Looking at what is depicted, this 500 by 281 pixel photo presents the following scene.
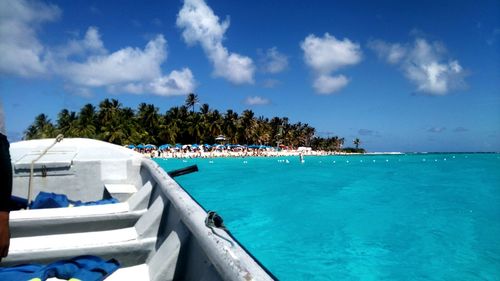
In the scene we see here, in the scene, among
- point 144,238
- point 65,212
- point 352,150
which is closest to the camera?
point 144,238

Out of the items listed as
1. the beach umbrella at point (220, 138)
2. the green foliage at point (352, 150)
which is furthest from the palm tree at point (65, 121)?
the green foliage at point (352, 150)

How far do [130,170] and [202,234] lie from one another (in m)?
3.62

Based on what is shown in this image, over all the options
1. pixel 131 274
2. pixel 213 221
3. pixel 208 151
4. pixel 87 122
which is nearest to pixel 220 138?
pixel 208 151

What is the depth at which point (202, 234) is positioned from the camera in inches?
72.7

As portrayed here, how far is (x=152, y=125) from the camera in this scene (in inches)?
2493

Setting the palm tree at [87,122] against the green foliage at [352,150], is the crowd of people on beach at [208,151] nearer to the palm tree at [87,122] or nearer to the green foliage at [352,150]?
the palm tree at [87,122]

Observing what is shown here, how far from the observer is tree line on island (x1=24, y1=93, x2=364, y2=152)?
53763 mm

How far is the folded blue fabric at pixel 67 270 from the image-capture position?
7.16ft

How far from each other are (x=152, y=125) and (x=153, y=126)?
1.08ft

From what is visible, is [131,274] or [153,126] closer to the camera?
[131,274]

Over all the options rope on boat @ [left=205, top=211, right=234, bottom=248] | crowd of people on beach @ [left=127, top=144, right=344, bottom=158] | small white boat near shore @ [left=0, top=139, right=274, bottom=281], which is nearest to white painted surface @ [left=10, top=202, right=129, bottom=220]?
small white boat near shore @ [left=0, top=139, right=274, bottom=281]

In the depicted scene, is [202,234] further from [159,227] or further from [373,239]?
[373,239]

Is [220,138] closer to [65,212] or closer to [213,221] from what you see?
[65,212]

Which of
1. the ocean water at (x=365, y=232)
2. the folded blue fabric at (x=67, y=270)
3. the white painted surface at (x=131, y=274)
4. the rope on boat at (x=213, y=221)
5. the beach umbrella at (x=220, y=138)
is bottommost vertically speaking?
the ocean water at (x=365, y=232)
